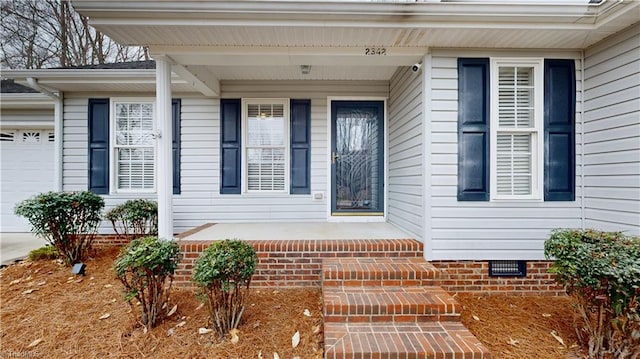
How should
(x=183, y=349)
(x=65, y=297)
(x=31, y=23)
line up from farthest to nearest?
(x=31, y=23), (x=65, y=297), (x=183, y=349)

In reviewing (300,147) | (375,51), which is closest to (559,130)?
(375,51)

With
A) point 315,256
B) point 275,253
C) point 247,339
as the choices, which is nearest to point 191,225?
point 275,253

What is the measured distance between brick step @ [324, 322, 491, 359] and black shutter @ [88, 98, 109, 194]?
4.67 meters

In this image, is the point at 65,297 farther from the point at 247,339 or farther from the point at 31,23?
the point at 31,23

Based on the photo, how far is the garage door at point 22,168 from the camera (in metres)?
5.66

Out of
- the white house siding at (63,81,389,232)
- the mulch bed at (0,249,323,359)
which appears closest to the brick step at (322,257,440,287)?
the mulch bed at (0,249,323,359)

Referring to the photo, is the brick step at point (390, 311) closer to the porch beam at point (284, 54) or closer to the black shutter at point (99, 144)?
the porch beam at point (284, 54)

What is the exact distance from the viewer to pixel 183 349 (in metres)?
2.35

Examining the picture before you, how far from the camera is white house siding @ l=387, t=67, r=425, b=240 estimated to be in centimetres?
354

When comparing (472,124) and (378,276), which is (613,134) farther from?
(378,276)

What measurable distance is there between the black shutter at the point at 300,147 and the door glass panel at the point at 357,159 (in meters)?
0.48

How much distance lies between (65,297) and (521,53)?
5.95m

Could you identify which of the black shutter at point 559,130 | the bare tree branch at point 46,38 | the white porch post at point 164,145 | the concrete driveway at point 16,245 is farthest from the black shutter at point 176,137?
the black shutter at point 559,130

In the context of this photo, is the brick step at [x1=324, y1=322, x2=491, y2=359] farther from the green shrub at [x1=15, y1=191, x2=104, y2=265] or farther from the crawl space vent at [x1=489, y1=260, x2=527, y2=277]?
the green shrub at [x1=15, y1=191, x2=104, y2=265]
